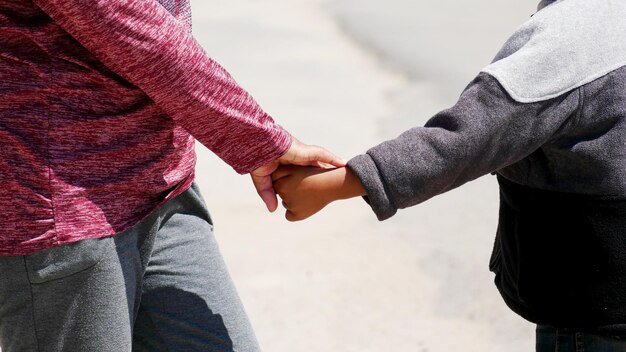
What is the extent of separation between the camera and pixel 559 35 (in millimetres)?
2047

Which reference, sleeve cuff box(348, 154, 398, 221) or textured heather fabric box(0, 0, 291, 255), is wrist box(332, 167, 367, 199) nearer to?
sleeve cuff box(348, 154, 398, 221)

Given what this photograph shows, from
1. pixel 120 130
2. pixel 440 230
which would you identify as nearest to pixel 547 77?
pixel 120 130

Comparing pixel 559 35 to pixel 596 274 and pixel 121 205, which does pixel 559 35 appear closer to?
pixel 596 274

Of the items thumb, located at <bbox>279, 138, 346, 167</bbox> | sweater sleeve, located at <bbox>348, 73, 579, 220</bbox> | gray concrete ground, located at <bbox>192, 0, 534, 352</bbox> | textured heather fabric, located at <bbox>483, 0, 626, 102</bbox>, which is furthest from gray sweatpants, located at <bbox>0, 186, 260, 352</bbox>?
gray concrete ground, located at <bbox>192, 0, 534, 352</bbox>

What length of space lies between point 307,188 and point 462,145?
41 centimetres

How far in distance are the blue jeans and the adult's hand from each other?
58 cm

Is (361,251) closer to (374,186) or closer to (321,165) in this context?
(321,165)

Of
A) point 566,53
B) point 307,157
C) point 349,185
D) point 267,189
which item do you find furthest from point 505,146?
point 267,189

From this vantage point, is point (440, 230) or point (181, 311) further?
point (440, 230)

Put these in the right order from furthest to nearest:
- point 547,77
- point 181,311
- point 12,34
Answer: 1. point 181,311
2. point 547,77
3. point 12,34

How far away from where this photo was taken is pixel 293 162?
2.28m

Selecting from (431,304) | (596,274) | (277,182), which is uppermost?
(277,182)

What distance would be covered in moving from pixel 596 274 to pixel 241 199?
3.12 meters

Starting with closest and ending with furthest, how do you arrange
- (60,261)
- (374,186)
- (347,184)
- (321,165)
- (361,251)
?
(60,261), (374,186), (347,184), (321,165), (361,251)
